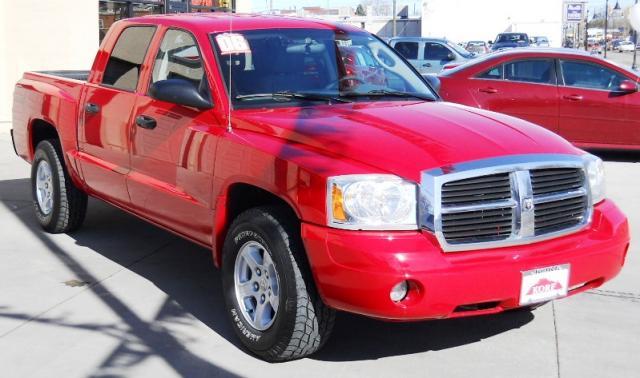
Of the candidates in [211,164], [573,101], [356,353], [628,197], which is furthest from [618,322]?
[573,101]

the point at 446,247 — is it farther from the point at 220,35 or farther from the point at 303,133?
the point at 220,35

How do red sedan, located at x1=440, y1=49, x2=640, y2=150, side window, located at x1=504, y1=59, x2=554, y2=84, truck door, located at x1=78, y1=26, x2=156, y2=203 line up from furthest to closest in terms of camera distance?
side window, located at x1=504, y1=59, x2=554, y2=84, red sedan, located at x1=440, y1=49, x2=640, y2=150, truck door, located at x1=78, y1=26, x2=156, y2=203

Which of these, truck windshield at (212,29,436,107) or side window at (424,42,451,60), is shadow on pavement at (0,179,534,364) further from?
side window at (424,42,451,60)

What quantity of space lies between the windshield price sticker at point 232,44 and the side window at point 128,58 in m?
0.87

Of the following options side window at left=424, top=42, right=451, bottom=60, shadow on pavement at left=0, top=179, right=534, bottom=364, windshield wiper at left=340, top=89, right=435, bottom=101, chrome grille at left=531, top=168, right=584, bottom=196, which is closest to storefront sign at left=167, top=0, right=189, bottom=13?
side window at left=424, top=42, right=451, bottom=60

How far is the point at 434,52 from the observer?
2475cm

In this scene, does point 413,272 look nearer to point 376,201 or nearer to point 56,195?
point 376,201

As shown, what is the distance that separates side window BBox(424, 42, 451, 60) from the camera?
2472 cm

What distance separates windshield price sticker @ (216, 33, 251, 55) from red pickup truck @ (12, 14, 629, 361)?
0.05 feet

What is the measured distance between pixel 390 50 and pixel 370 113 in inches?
56.2

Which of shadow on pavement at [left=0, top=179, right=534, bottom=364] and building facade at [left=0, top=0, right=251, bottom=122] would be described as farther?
building facade at [left=0, top=0, right=251, bottom=122]

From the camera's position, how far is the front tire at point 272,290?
433 centimetres

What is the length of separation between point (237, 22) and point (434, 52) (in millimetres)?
19580

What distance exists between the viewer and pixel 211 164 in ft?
16.5
